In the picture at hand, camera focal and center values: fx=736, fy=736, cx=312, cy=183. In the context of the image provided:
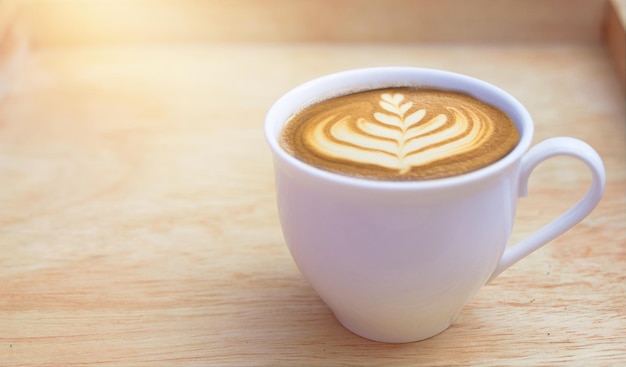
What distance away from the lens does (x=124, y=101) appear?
1.13m

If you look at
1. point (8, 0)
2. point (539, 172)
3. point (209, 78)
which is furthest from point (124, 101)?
point (539, 172)

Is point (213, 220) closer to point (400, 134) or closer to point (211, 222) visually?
point (211, 222)

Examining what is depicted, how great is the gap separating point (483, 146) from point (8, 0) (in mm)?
917

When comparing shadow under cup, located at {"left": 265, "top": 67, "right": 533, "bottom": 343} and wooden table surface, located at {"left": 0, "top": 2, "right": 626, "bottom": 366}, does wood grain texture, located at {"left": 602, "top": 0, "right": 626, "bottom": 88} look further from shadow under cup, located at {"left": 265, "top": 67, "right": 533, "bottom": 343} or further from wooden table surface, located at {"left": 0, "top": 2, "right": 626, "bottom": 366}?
shadow under cup, located at {"left": 265, "top": 67, "right": 533, "bottom": 343}

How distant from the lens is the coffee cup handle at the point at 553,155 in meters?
0.60

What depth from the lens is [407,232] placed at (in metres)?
0.56

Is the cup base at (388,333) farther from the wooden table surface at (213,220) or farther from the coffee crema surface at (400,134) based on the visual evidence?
the coffee crema surface at (400,134)

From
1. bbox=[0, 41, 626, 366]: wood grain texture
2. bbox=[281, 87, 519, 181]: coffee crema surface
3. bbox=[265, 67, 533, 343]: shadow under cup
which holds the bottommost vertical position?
bbox=[0, 41, 626, 366]: wood grain texture

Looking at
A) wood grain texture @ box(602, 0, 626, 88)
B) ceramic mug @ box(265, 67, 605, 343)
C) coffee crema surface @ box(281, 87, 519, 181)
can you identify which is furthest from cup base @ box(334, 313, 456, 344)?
wood grain texture @ box(602, 0, 626, 88)

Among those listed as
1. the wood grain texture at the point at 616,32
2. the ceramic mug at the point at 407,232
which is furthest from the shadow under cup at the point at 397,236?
the wood grain texture at the point at 616,32

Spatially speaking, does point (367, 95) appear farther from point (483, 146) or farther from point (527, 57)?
point (527, 57)

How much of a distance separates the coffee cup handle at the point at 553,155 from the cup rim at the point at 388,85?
2cm

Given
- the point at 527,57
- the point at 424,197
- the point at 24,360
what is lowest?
the point at 24,360

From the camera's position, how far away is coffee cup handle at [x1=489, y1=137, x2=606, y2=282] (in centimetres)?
60
